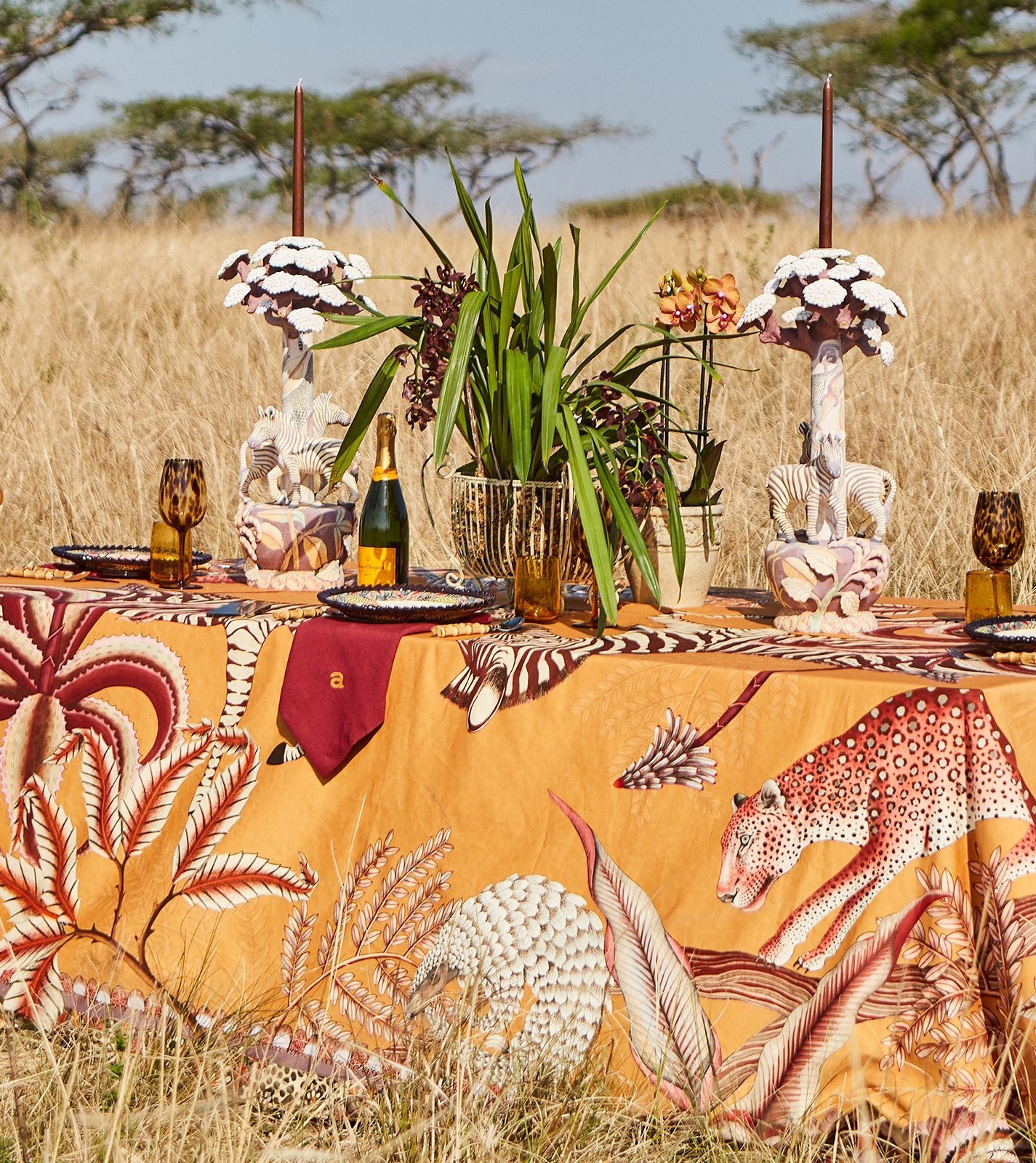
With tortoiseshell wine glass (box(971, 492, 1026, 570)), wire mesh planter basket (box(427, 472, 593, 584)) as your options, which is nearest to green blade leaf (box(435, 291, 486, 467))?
wire mesh planter basket (box(427, 472, 593, 584))

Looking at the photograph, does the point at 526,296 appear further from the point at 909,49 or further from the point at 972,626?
the point at 909,49

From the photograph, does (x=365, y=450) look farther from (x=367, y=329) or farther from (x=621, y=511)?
(x=621, y=511)

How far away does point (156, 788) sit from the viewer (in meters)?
1.89

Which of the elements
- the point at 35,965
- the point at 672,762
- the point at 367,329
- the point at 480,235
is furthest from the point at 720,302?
the point at 35,965

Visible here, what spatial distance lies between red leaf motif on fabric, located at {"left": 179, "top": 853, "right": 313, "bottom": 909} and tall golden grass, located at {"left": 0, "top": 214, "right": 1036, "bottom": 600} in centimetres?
185

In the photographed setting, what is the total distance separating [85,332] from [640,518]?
16.6 ft

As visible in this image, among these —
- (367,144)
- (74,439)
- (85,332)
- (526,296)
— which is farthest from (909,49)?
(526,296)

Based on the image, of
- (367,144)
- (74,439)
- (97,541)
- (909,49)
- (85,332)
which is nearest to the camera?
(97,541)

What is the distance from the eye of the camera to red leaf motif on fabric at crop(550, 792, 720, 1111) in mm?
1466

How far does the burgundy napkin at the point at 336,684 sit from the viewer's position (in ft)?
5.63

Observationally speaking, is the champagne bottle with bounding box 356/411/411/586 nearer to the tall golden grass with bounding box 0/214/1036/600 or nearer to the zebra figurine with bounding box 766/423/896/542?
the zebra figurine with bounding box 766/423/896/542

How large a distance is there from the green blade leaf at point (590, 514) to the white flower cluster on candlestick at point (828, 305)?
28 centimetres

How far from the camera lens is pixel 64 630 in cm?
198

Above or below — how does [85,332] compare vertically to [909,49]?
below
